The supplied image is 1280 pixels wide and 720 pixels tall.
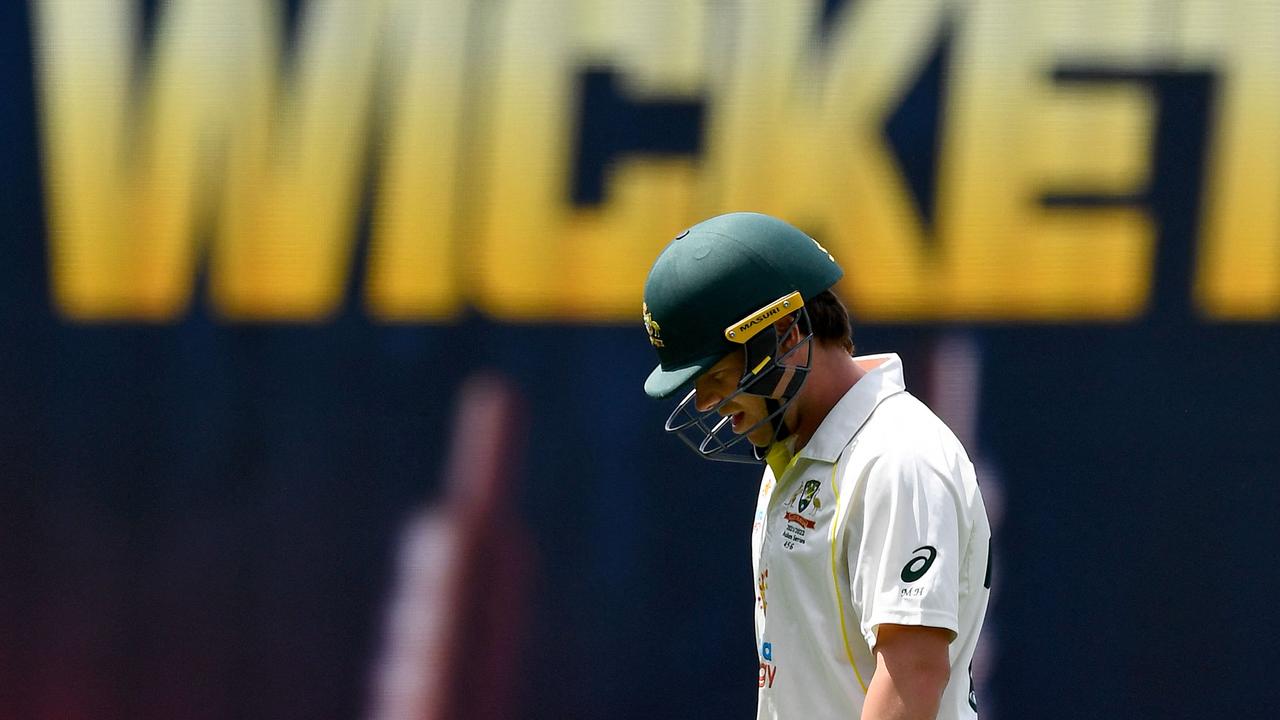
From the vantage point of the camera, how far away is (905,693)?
1.53m

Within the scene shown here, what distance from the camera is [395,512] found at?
3.23 metres

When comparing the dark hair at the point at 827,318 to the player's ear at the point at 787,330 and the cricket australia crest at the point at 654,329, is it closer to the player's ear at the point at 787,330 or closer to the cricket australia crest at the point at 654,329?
the player's ear at the point at 787,330

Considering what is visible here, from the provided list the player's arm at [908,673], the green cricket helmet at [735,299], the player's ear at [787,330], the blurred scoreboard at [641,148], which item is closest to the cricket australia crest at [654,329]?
the green cricket helmet at [735,299]

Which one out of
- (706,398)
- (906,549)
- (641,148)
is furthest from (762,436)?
(641,148)

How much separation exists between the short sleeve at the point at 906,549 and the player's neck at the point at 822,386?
18 centimetres

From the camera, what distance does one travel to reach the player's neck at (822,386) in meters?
1.77

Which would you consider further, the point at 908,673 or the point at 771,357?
the point at 771,357

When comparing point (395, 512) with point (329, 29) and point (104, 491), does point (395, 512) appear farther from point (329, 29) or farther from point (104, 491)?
point (329, 29)

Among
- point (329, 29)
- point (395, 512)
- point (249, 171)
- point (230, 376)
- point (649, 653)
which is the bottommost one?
point (649, 653)

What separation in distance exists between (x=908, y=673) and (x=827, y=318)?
18.9 inches

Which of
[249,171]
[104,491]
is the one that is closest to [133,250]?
[249,171]

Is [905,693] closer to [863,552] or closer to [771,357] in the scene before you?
[863,552]

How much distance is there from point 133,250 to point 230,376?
390 mm

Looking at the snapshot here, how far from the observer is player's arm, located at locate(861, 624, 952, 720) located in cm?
152
